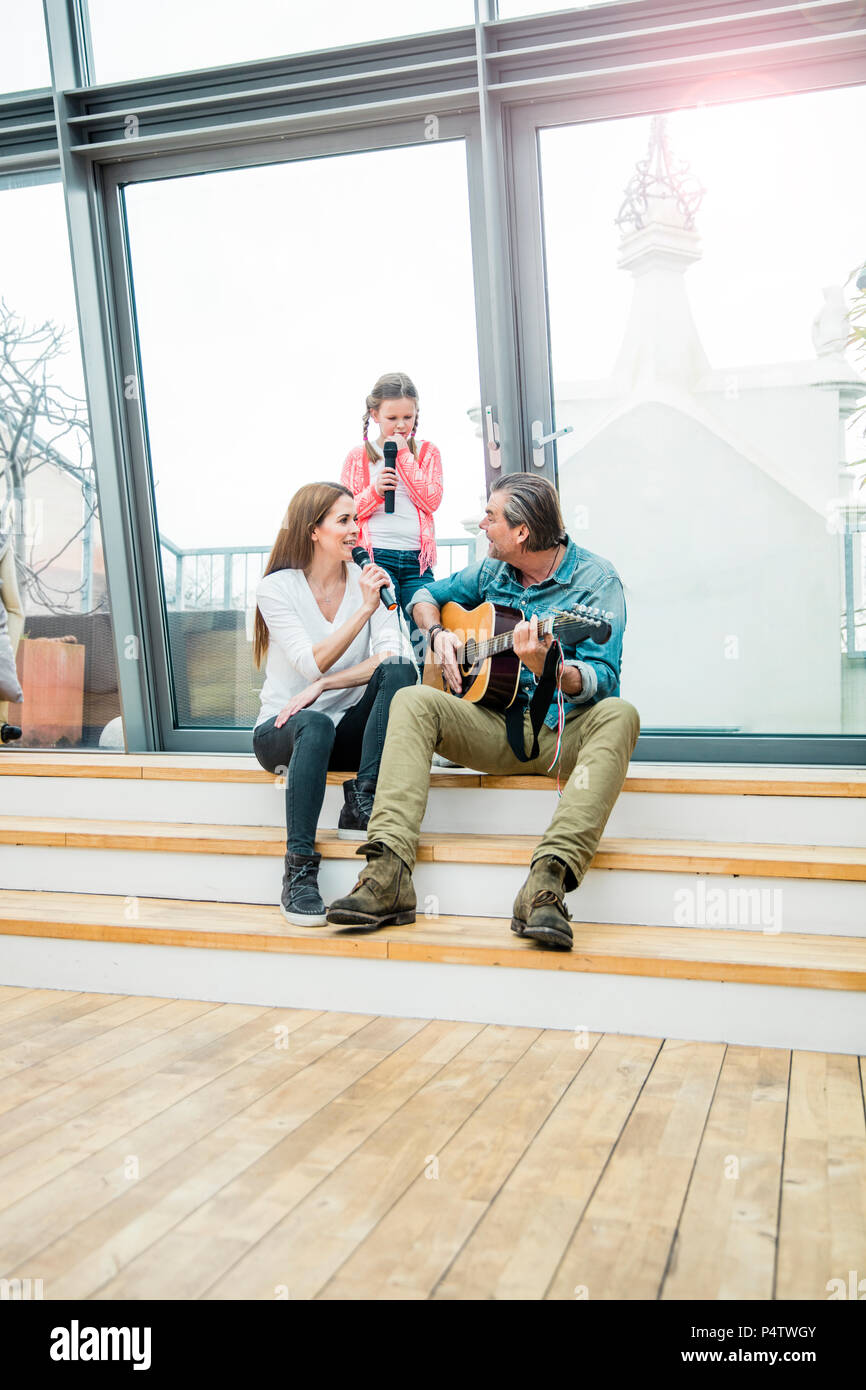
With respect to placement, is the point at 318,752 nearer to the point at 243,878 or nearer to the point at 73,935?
the point at 243,878

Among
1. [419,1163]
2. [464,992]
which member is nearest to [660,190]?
[464,992]

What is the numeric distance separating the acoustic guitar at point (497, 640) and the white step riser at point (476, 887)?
448 mm

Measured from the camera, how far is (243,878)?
2.87 metres

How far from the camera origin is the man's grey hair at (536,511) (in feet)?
9.44

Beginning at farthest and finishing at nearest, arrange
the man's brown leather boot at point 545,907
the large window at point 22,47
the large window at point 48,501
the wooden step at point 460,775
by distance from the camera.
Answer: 1. the large window at point 48,501
2. the large window at point 22,47
3. the wooden step at point 460,775
4. the man's brown leather boot at point 545,907

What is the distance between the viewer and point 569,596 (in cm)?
287

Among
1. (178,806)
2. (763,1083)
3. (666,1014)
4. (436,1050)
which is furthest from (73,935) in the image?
(763,1083)

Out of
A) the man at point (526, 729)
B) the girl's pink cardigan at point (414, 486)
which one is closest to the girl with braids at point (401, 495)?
the girl's pink cardigan at point (414, 486)

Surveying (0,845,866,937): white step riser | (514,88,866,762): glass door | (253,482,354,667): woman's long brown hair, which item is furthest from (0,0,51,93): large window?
(0,845,866,937): white step riser

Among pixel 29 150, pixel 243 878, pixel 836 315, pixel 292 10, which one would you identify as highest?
pixel 292 10

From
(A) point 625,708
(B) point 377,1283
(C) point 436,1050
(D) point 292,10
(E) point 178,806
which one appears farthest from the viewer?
(D) point 292,10

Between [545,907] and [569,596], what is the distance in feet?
2.93

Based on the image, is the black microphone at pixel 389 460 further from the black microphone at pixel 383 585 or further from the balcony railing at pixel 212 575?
the balcony railing at pixel 212 575
